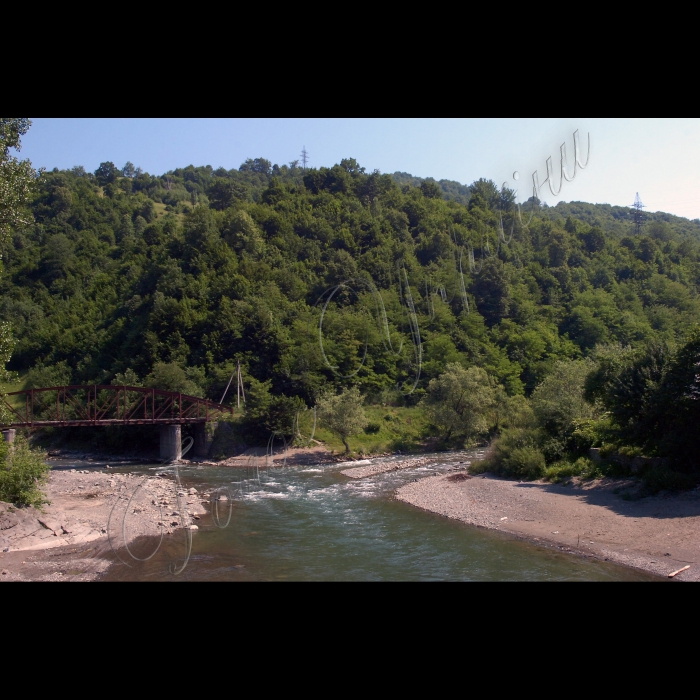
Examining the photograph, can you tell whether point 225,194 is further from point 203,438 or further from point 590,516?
point 590,516

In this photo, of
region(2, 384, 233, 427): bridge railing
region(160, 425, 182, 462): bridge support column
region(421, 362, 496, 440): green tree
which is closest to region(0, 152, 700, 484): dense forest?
region(421, 362, 496, 440): green tree

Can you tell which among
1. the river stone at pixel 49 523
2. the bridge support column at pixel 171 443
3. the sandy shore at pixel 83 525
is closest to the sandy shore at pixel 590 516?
the sandy shore at pixel 83 525

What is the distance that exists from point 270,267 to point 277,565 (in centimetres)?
5441

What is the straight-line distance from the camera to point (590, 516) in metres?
18.2

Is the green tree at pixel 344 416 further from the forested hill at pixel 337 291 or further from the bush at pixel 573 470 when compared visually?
the bush at pixel 573 470

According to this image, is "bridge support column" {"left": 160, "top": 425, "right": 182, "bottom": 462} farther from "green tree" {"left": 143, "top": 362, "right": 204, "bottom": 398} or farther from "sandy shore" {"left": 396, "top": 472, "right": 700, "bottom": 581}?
"sandy shore" {"left": 396, "top": 472, "right": 700, "bottom": 581}

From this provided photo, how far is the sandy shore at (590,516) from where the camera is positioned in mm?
14461

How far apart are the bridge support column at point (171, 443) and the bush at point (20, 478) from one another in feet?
75.1

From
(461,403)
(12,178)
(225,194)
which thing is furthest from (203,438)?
(225,194)

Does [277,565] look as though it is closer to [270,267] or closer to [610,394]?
[610,394]

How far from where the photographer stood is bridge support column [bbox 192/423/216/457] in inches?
1639

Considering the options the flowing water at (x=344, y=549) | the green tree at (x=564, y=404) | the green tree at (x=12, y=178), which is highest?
the green tree at (x=12, y=178)
